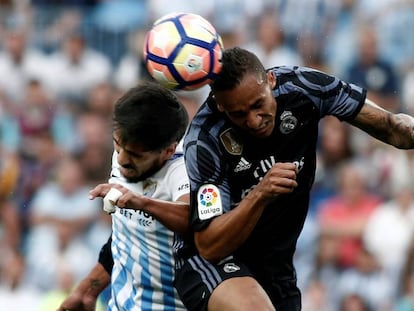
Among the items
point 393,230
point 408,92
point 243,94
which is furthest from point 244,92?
point 408,92

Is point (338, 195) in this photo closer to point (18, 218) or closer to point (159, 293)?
point (18, 218)

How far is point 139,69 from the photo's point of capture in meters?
13.9

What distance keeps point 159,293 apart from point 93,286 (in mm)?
678

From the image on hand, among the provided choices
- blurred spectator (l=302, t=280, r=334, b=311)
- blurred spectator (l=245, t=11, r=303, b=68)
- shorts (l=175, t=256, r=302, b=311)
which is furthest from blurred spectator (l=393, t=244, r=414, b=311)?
shorts (l=175, t=256, r=302, b=311)

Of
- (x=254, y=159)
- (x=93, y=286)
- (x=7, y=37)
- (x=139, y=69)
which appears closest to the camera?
(x=254, y=159)

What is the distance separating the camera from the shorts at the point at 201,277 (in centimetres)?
668

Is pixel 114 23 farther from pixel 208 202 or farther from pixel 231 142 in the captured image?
pixel 208 202

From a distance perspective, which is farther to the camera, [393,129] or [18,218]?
[18,218]

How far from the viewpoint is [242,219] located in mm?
6383

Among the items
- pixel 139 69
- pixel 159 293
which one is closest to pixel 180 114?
pixel 159 293

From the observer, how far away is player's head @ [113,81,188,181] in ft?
21.6

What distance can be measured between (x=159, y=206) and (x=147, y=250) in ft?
1.80

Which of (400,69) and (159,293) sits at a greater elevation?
(400,69)

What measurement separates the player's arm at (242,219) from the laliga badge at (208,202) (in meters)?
0.04
